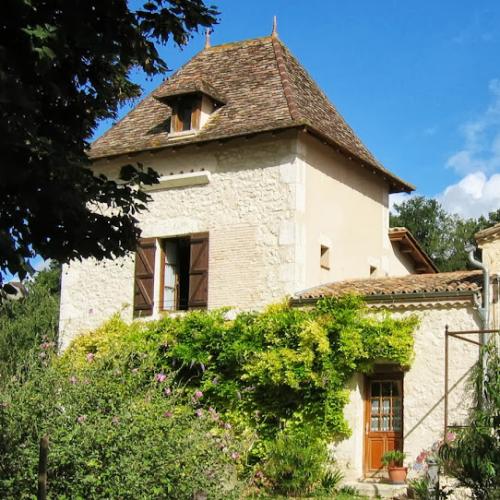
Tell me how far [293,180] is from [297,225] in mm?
849

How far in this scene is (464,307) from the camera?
14.9 metres

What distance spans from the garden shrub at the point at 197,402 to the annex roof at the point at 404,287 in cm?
33

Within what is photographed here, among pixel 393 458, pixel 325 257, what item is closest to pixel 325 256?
pixel 325 257

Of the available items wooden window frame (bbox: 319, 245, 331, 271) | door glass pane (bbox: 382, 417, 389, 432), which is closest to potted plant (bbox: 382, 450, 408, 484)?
door glass pane (bbox: 382, 417, 389, 432)

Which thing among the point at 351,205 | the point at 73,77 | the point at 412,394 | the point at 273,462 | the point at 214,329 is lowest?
the point at 273,462

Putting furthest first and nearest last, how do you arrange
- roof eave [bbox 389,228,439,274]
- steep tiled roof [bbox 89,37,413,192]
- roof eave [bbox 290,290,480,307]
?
1. roof eave [bbox 389,228,439,274]
2. steep tiled roof [bbox 89,37,413,192]
3. roof eave [bbox 290,290,480,307]

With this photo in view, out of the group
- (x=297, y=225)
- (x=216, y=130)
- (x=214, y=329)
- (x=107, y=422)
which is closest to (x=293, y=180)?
(x=297, y=225)

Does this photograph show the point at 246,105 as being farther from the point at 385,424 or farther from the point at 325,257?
the point at 385,424

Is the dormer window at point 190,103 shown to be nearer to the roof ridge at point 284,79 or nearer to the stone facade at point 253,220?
the stone facade at point 253,220

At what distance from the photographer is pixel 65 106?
821 cm

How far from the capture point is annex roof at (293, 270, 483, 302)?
1497cm

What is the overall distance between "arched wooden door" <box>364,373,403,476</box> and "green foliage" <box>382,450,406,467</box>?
400mm

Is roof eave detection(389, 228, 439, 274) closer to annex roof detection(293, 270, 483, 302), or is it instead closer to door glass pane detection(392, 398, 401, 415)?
annex roof detection(293, 270, 483, 302)

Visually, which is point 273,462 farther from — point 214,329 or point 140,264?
point 140,264
